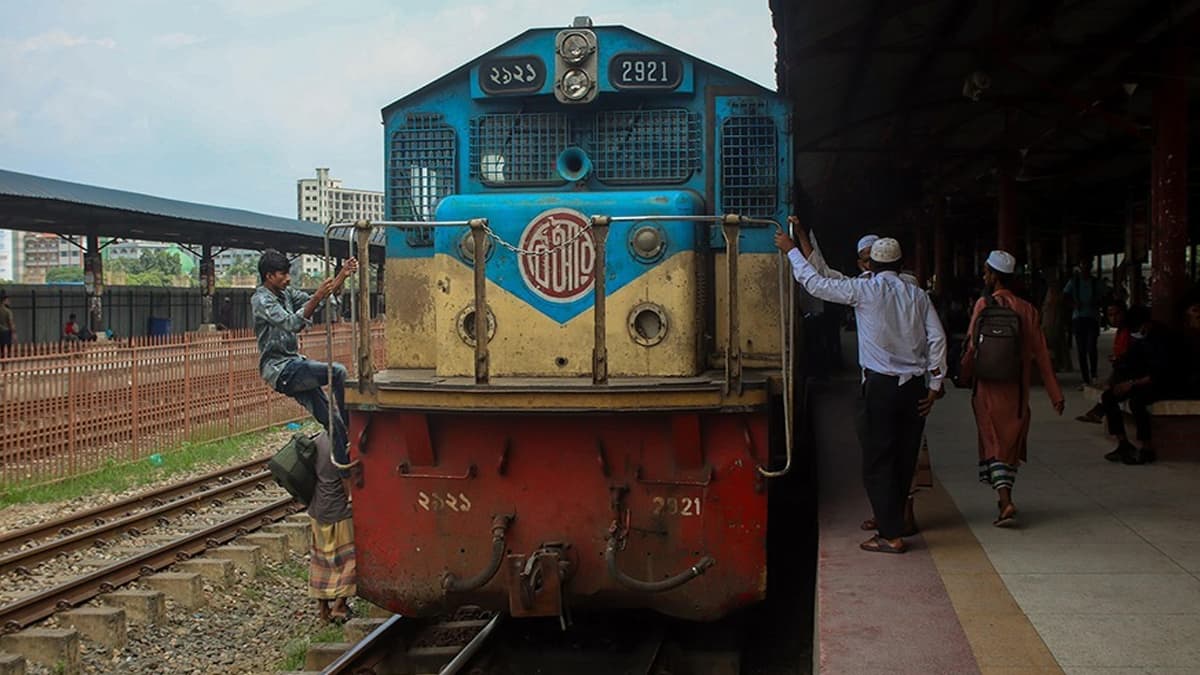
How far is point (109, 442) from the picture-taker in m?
13.0

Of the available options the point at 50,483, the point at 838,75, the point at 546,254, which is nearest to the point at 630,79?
the point at 546,254

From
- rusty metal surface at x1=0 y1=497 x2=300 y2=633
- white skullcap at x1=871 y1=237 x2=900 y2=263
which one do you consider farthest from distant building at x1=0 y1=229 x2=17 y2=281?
white skullcap at x1=871 y1=237 x2=900 y2=263

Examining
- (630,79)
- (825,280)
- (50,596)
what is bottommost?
(50,596)

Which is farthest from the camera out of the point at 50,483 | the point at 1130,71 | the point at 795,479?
the point at 50,483

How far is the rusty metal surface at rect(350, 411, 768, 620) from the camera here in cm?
530

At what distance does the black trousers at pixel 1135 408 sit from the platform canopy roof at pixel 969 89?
301cm

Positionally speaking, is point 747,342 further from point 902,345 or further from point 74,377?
point 74,377

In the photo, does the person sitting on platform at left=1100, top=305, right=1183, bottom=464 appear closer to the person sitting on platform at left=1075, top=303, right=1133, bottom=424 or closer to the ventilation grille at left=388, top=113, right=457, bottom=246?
the person sitting on platform at left=1075, top=303, right=1133, bottom=424

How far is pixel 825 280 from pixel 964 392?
971 centimetres

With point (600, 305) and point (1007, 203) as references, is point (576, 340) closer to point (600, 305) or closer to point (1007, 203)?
point (600, 305)

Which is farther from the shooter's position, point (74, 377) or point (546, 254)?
point (74, 377)

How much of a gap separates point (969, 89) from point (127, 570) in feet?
31.6

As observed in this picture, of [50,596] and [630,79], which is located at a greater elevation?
[630,79]

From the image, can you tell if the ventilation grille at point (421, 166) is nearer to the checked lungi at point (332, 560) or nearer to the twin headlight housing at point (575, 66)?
the twin headlight housing at point (575, 66)
